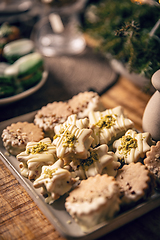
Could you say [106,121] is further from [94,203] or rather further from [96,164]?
[94,203]

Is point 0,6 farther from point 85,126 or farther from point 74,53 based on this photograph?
point 85,126

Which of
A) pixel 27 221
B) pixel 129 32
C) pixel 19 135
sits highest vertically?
pixel 129 32

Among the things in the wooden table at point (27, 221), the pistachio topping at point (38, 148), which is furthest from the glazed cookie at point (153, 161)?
the pistachio topping at point (38, 148)

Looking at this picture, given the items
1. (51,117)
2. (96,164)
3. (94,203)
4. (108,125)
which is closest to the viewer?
(94,203)

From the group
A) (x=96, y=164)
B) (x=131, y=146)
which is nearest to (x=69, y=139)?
(x=96, y=164)

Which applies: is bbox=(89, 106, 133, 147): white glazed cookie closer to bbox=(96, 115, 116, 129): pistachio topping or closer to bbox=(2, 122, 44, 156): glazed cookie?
bbox=(96, 115, 116, 129): pistachio topping

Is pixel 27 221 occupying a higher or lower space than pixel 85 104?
lower

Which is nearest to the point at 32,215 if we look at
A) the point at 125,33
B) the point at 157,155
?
the point at 157,155

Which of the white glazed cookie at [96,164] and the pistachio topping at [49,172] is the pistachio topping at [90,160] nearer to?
the white glazed cookie at [96,164]

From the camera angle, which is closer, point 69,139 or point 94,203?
point 94,203
